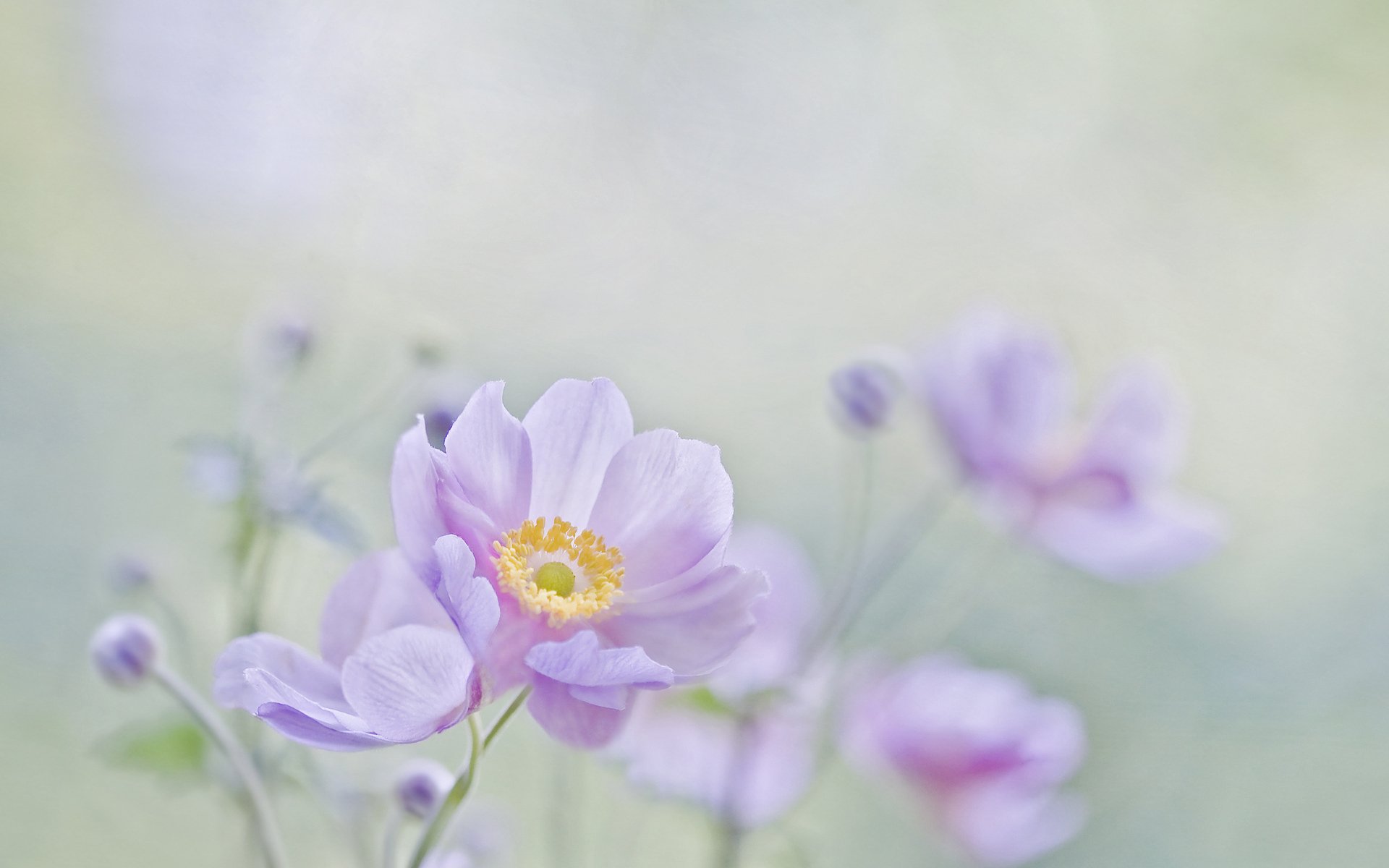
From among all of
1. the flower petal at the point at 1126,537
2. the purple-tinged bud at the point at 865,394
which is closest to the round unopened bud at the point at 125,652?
the purple-tinged bud at the point at 865,394

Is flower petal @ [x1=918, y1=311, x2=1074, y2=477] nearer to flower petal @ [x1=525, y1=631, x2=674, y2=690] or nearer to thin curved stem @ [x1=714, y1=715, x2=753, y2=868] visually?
thin curved stem @ [x1=714, y1=715, x2=753, y2=868]

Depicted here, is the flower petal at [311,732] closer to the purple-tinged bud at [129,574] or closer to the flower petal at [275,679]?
the flower petal at [275,679]

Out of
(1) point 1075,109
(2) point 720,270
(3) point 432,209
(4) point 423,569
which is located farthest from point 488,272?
(4) point 423,569

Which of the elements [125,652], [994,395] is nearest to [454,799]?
[125,652]

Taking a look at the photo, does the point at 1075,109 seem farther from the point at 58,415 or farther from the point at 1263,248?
the point at 58,415

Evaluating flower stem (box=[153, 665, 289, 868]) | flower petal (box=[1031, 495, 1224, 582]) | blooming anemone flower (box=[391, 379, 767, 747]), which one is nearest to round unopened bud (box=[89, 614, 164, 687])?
flower stem (box=[153, 665, 289, 868])

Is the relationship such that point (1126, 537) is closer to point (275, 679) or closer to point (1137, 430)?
point (1137, 430)
